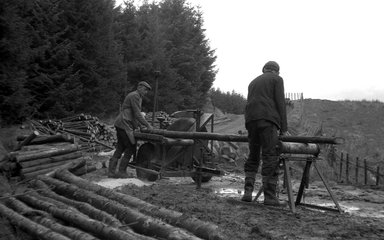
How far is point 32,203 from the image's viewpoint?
23.7 ft

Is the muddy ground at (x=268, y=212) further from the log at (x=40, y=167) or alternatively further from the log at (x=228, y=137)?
the log at (x=228, y=137)

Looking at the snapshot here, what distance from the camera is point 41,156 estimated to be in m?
9.87

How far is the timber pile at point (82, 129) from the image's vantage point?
16.9m

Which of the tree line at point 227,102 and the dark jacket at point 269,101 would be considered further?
the tree line at point 227,102

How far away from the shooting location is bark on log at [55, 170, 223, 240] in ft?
15.9

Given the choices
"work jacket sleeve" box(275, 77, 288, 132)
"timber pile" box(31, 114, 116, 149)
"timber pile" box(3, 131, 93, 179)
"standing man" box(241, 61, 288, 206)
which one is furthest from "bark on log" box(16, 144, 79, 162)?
"timber pile" box(31, 114, 116, 149)

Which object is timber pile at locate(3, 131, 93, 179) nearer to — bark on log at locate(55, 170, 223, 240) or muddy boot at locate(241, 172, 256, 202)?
bark on log at locate(55, 170, 223, 240)

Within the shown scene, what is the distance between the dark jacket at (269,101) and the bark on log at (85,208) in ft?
9.21

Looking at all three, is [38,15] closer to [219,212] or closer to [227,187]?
[227,187]

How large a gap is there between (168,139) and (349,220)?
4.51 metres

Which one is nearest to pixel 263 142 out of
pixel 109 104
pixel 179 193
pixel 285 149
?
pixel 285 149

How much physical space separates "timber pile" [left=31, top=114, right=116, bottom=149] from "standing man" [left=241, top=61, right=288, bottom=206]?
992cm

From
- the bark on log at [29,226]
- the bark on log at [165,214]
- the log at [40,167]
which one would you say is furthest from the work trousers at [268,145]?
the log at [40,167]

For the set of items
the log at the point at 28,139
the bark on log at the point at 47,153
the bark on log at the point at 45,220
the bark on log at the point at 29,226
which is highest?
the log at the point at 28,139
